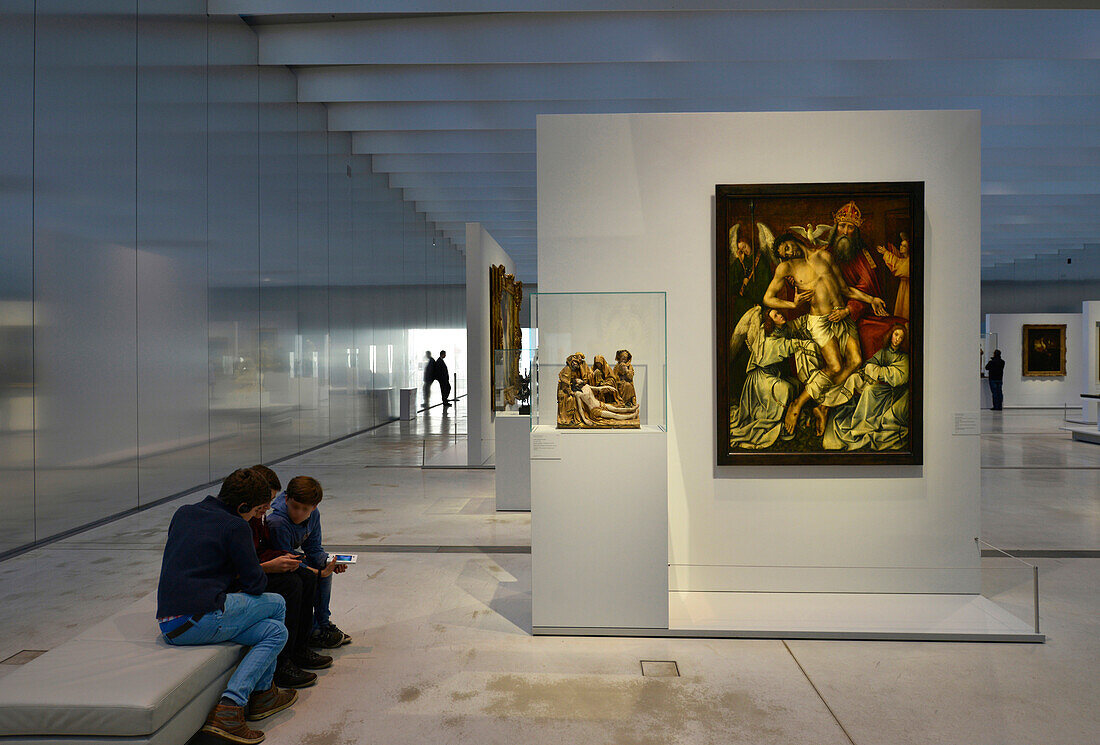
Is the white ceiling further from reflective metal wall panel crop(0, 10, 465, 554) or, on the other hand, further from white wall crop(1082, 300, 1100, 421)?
white wall crop(1082, 300, 1100, 421)

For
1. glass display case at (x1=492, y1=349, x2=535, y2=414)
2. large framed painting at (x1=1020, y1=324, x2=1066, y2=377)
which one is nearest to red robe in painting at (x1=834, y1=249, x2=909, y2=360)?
glass display case at (x1=492, y1=349, x2=535, y2=414)

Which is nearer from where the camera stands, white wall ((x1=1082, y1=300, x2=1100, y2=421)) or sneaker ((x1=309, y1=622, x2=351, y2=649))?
sneaker ((x1=309, y1=622, x2=351, y2=649))

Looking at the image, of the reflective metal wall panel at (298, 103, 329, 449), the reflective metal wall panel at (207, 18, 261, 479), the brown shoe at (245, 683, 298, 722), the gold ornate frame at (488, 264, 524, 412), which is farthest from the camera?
the reflective metal wall panel at (298, 103, 329, 449)

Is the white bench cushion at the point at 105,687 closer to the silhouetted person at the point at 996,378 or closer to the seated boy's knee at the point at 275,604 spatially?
the seated boy's knee at the point at 275,604

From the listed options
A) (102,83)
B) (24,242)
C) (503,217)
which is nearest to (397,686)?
(24,242)

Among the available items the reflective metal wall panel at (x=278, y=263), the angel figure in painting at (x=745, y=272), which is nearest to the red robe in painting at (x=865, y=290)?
the angel figure in painting at (x=745, y=272)

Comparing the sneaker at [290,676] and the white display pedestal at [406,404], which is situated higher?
the white display pedestal at [406,404]

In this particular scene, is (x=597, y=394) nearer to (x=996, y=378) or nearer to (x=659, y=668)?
(x=659, y=668)

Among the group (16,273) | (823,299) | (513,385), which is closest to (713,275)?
(823,299)

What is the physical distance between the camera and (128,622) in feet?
13.8

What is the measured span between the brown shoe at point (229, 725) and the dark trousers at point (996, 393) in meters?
27.5

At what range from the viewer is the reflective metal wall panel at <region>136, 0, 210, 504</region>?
9.66 m

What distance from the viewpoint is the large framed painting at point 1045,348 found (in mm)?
27281

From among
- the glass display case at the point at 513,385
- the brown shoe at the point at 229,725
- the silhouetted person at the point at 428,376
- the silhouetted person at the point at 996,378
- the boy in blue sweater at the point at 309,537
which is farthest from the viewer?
the silhouetted person at the point at 996,378
